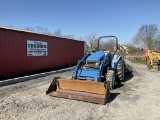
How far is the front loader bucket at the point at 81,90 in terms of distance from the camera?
5836mm

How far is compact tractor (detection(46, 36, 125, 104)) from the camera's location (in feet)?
19.5

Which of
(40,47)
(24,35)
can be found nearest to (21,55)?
(24,35)

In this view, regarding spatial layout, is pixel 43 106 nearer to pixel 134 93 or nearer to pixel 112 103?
pixel 112 103

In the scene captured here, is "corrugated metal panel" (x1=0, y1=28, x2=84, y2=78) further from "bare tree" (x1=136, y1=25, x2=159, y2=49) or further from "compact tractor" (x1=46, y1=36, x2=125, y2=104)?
"bare tree" (x1=136, y1=25, x2=159, y2=49)

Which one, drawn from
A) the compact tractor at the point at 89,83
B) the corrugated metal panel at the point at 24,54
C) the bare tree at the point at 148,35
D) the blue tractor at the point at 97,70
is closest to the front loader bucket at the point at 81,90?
the compact tractor at the point at 89,83

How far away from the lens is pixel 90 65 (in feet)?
24.9

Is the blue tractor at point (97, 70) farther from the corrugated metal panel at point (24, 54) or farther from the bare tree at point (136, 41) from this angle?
the bare tree at point (136, 41)

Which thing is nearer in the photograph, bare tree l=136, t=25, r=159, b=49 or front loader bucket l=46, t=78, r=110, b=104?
front loader bucket l=46, t=78, r=110, b=104

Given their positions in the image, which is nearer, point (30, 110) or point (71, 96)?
point (30, 110)

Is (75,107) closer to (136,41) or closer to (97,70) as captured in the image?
(97,70)

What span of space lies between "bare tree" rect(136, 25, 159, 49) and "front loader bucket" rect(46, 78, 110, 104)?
4653 cm

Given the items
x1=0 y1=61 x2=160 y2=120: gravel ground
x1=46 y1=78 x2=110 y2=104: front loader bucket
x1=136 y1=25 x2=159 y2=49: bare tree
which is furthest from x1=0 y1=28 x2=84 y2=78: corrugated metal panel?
x1=136 y1=25 x2=159 y2=49: bare tree

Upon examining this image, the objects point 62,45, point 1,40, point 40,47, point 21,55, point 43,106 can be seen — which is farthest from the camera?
point 62,45

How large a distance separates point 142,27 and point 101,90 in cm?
5693
